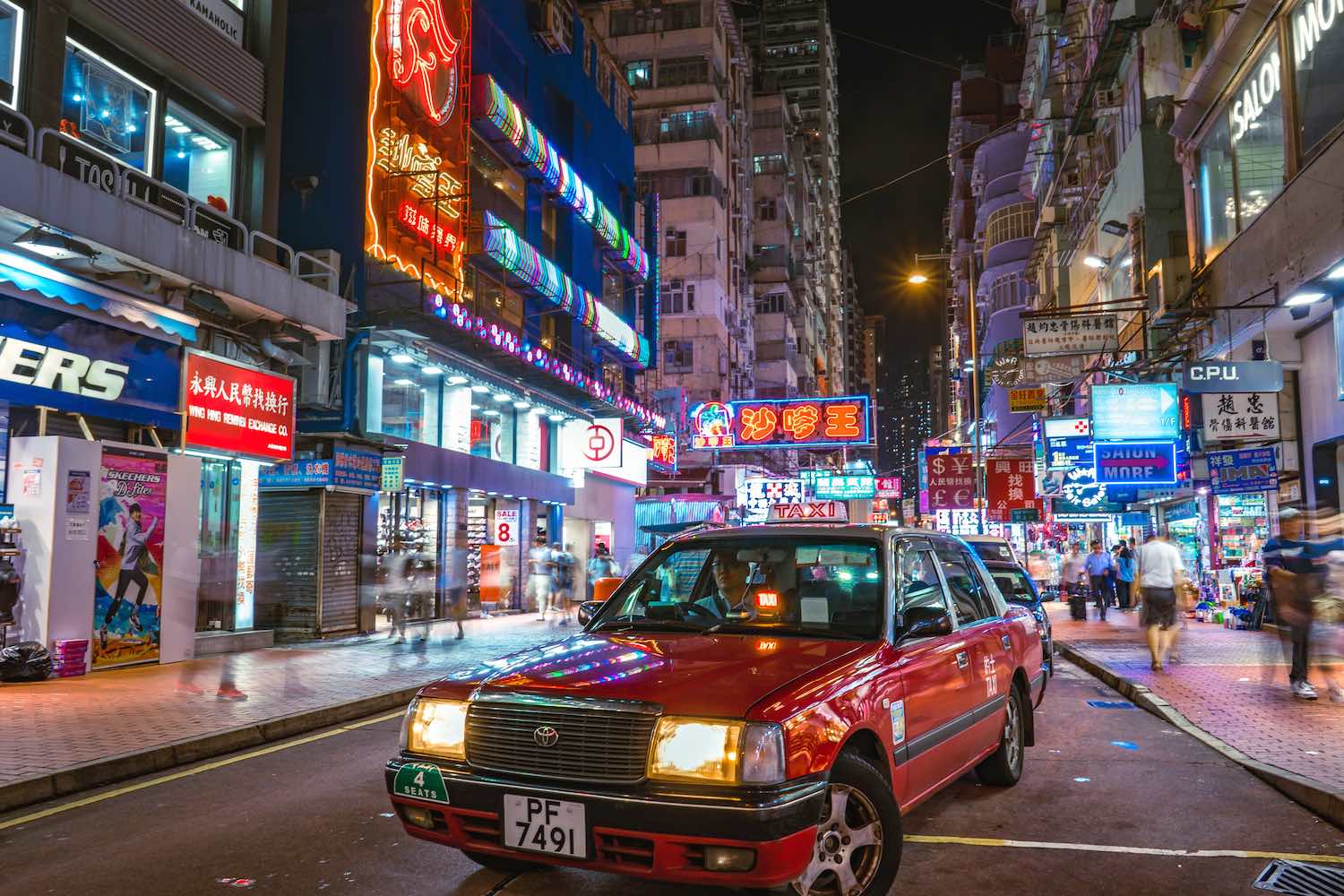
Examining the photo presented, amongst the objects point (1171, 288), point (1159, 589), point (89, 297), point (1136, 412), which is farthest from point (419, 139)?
point (1159, 589)

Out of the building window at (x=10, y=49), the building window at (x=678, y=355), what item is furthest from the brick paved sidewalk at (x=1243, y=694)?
the building window at (x=678, y=355)

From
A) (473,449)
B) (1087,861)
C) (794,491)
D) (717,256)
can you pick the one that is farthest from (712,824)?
(717,256)

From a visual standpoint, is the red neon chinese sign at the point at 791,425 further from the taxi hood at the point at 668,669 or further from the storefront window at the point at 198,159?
the taxi hood at the point at 668,669

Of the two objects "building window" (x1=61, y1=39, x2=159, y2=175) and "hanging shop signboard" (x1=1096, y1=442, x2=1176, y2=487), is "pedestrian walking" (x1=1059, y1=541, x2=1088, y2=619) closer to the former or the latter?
"hanging shop signboard" (x1=1096, y1=442, x2=1176, y2=487)

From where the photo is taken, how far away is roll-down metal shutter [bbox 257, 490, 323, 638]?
17172mm

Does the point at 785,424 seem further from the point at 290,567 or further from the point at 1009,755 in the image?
the point at 1009,755

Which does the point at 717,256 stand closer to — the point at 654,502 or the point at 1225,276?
the point at 654,502

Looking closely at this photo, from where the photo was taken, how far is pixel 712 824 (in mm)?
3596

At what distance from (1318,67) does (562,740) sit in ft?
49.7

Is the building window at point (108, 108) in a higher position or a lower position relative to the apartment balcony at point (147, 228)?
higher

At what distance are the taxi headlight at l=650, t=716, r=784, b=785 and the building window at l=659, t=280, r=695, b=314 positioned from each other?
163 ft

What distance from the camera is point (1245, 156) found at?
1722 cm

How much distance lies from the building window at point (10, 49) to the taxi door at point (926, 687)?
39.3 feet

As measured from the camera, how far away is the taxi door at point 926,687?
4.69m
